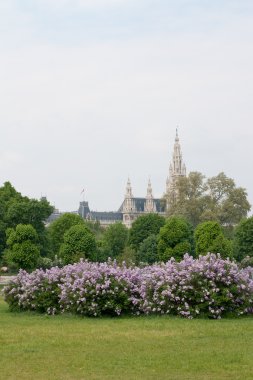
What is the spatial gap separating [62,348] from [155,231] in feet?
210

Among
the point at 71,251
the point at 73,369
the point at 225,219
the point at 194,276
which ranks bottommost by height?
the point at 73,369

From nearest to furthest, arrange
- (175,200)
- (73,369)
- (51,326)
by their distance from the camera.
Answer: (73,369)
(51,326)
(175,200)

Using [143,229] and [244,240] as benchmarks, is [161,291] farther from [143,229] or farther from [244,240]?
[143,229]

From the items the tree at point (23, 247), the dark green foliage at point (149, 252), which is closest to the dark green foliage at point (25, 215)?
the tree at point (23, 247)

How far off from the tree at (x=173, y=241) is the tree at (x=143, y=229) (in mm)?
13740

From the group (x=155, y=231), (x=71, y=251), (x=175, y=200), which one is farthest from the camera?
(x=175, y=200)

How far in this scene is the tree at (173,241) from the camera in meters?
62.5

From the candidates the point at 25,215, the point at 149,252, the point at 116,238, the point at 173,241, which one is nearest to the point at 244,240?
the point at 173,241

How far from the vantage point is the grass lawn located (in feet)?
37.4

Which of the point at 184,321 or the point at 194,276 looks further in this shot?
the point at 194,276

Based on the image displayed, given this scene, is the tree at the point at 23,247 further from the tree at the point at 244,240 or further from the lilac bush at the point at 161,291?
the lilac bush at the point at 161,291

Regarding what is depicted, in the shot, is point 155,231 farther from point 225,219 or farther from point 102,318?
point 102,318

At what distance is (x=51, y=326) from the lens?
17.6 metres

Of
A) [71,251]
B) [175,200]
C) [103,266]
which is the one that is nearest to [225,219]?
[175,200]
